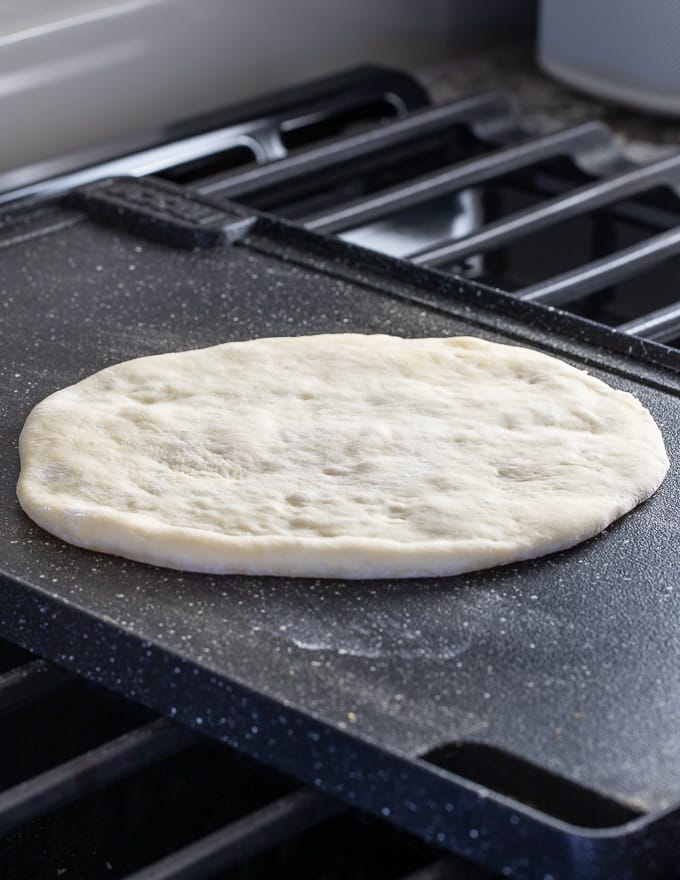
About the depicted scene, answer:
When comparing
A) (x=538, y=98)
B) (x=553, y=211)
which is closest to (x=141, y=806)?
(x=553, y=211)

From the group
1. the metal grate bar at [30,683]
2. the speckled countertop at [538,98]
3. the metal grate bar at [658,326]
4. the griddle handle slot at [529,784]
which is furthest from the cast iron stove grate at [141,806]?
the speckled countertop at [538,98]

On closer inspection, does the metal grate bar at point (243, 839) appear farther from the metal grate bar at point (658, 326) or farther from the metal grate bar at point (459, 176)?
the metal grate bar at point (459, 176)

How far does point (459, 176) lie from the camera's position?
1.40 meters

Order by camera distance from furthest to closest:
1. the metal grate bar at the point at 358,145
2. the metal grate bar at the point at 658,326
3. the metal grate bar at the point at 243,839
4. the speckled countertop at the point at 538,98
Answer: the speckled countertop at the point at 538,98 → the metal grate bar at the point at 358,145 → the metal grate bar at the point at 658,326 → the metal grate bar at the point at 243,839

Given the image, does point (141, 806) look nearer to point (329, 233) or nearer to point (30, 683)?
point (30, 683)

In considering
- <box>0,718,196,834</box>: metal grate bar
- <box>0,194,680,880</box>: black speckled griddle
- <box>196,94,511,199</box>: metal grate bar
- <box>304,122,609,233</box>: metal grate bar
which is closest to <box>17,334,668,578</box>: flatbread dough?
<box>0,194,680,880</box>: black speckled griddle

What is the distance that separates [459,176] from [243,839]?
2.80 ft

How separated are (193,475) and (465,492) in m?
0.17

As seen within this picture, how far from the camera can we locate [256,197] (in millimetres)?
1499

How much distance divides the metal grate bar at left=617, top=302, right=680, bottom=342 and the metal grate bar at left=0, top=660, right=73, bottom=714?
515 mm

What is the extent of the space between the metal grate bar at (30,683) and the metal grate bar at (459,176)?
0.56 m

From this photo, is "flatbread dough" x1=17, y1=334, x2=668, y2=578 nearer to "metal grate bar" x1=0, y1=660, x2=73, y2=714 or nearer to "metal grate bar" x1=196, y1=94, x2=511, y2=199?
"metal grate bar" x1=0, y1=660, x2=73, y2=714

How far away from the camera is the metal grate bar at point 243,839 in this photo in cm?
66

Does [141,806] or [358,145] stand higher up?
[358,145]
